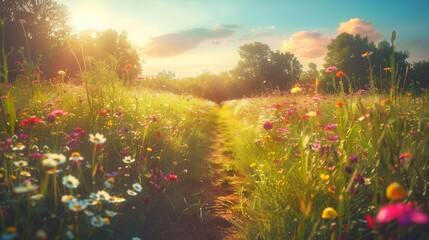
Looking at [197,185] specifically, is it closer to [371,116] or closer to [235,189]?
[235,189]

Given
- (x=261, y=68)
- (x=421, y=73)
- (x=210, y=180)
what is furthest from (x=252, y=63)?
(x=210, y=180)

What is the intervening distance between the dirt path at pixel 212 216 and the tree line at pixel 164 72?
6.73 ft

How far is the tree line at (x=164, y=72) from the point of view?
43.6ft

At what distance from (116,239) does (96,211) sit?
0.35m

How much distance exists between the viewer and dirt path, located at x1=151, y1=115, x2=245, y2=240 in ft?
9.41

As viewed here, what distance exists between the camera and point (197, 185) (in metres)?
4.12

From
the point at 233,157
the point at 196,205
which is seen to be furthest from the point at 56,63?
the point at 196,205

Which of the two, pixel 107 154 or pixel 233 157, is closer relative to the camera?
pixel 107 154

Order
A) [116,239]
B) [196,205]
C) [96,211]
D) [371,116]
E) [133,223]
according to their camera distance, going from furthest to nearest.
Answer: [196,205]
[133,223]
[116,239]
[96,211]
[371,116]

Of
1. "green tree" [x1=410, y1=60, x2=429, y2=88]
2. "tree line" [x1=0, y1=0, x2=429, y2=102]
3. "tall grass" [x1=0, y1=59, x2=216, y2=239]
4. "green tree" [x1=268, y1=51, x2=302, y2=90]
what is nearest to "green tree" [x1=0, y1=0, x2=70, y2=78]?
"tree line" [x1=0, y1=0, x2=429, y2=102]

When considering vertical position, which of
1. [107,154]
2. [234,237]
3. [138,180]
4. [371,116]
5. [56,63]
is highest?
[56,63]

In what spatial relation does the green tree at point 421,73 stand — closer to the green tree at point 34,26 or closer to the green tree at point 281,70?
the green tree at point 281,70

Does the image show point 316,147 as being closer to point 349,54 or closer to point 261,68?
point 349,54

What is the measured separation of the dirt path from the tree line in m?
2.05
